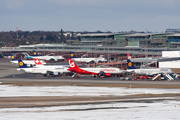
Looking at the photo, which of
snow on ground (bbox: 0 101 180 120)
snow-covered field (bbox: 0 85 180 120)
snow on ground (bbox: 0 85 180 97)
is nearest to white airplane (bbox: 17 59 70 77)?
snow on ground (bbox: 0 85 180 97)

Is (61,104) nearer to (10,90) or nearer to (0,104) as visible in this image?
(0,104)

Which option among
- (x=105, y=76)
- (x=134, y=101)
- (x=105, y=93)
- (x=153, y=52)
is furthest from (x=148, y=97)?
(x=153, y=52)

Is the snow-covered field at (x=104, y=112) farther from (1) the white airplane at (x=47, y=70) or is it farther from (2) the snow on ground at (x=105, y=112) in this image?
(1) the white airplane at (x=47, y=70)

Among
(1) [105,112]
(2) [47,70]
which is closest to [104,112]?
(1) [105,112]

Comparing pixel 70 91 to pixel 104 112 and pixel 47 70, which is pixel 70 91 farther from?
pixel 47 70

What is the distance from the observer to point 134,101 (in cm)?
5538

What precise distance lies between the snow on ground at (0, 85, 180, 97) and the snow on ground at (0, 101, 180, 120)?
1274cm

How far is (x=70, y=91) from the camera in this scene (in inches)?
2657

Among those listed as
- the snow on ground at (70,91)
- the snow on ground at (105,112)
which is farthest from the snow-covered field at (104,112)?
the snow on ground at (70,91)

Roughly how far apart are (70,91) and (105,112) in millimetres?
21734

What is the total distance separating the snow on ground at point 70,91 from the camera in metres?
63.5

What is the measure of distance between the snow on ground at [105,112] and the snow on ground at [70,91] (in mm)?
12742

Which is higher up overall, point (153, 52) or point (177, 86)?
point (153, 52)

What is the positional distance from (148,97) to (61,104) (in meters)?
18.4
